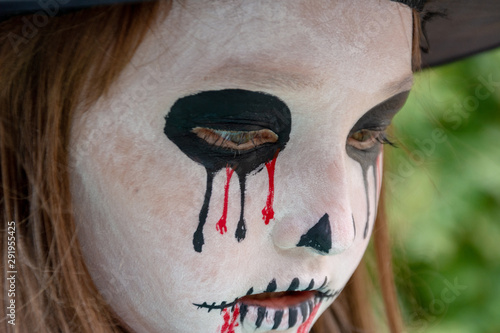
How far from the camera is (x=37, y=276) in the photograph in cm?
83

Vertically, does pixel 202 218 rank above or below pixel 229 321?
above

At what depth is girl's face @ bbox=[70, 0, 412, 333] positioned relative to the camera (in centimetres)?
74

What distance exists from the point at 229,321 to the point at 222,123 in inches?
10.4

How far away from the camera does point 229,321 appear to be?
81 centimetres

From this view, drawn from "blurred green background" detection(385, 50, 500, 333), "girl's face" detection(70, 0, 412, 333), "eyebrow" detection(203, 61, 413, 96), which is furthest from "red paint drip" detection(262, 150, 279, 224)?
"blurred green background" detection(385, 50, 500, 333)

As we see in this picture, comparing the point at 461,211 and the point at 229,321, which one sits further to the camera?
the point at 461,211

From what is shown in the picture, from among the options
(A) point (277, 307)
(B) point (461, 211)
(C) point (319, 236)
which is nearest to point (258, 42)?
(C) point (319, 236)

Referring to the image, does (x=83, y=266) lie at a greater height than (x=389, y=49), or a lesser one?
lesser

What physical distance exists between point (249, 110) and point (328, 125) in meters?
0.11

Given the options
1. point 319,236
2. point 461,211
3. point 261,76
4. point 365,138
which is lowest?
point 461,211

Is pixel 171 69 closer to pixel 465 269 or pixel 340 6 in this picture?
pixel 340 6

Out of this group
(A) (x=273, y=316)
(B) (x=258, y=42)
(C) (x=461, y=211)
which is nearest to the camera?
(B) (x=258, y=42)

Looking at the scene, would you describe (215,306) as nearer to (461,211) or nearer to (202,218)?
(202,218)

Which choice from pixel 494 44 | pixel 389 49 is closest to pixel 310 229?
pixel 389 49
